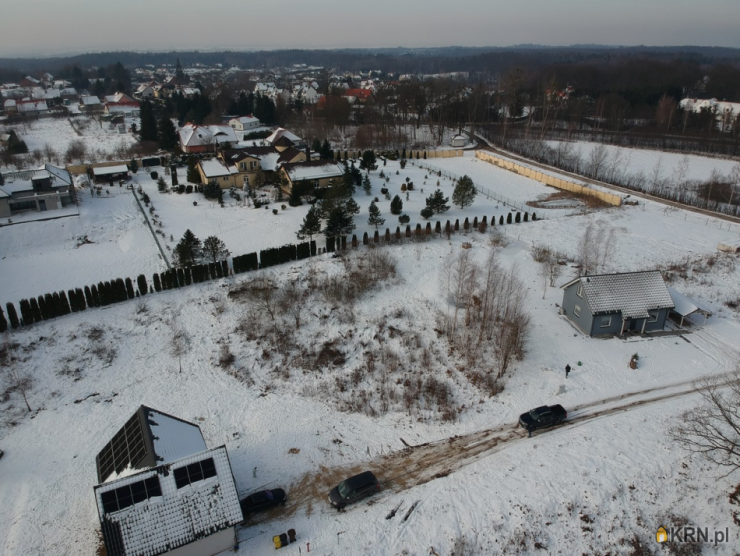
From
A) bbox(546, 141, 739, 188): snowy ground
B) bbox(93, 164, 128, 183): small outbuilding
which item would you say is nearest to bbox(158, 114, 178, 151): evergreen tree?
bbox(93, 164, 128, 183): small outbuilding

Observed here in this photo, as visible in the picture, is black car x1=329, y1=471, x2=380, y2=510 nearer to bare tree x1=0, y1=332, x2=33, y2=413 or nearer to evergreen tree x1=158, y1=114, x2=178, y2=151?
bare tree x1=0, y1=332, x2=33, y2=413

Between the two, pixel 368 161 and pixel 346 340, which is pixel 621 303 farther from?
pixel 368 161

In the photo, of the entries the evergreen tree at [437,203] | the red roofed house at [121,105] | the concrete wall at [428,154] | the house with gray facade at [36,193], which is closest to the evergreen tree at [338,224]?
the evergreen tree at [437,203]

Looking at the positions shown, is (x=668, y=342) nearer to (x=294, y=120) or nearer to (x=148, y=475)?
(x=148, y=475)

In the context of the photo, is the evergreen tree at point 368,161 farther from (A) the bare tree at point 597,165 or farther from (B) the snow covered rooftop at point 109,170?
(B) the snow covered rooftop at point 109,170

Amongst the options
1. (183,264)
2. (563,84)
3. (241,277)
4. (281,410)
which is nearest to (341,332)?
(281,410)
